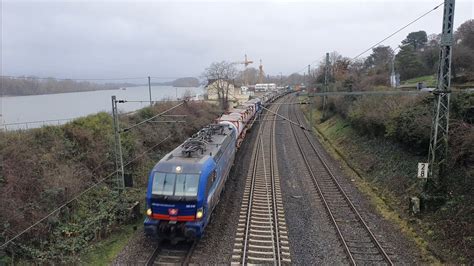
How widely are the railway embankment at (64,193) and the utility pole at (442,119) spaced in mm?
13274

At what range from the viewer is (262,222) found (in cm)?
1516

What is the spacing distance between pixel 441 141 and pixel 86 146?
18.3 meters

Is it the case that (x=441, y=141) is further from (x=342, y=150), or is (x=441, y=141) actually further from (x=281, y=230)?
(x=342, y=150)

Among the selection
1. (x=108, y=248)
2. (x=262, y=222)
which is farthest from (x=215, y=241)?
(x=108, y=248)

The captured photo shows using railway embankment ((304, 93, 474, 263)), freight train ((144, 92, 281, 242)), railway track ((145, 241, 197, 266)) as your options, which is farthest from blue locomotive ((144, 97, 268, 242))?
railway embankment ((304, 93, 474, 263))

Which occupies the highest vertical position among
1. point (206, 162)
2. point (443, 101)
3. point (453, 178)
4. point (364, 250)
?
point (443, 101)

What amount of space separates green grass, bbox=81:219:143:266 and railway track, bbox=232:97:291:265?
454 cm

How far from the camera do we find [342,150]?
29.4 metres

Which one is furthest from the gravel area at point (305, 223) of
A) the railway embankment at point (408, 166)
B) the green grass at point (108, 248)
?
the green grass at point (108, 248)

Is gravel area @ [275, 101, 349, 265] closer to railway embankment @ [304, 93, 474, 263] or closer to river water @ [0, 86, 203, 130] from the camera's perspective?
railway embankment @ [304, 93, 474, 263]

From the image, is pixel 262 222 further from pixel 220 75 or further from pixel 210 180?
pixel 220 75

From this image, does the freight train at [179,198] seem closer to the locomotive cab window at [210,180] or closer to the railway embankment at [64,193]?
the locomotive cab window at [210,180]

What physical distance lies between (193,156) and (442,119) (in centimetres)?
1096

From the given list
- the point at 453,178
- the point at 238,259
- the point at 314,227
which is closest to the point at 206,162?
the point at 238,259
